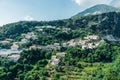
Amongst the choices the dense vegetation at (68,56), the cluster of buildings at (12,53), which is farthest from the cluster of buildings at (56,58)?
the cluster of buildings at (12,53)

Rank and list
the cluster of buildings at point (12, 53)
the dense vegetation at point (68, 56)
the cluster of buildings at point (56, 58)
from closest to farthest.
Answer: the dense vegetation at point (68, 56)
the cluster of buildings at point (56, 58)
the cluster of buildings at point (12, 53)

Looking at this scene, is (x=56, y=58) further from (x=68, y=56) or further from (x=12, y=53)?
(x=12, y=53)

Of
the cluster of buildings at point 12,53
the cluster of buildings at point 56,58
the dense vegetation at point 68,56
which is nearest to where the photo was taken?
the dense vegetation at point 68,56

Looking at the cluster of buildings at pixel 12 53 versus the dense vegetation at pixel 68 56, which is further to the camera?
the cluster of buildings at pixel 12 53

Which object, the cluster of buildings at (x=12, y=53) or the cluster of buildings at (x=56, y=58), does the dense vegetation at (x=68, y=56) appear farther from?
the cluster of buildings at (x=12, y=53)

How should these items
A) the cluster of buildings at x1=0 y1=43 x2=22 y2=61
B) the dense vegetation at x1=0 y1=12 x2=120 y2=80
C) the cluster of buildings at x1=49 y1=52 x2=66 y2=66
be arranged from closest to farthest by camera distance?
the dense vegetation at x1=0 y1=12 x2=120 y2=80, the cluster of buildings at x1=49 y1=52 x2=66 y2=66, the cluster of buildings at x1=0 y1=43 x2=22 y2=61

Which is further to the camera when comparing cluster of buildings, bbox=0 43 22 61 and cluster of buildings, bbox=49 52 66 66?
cluster of buildings, bbox=0 43 22 61

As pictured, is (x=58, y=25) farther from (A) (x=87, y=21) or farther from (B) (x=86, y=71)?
Answer: (B) (x=86, y=71)

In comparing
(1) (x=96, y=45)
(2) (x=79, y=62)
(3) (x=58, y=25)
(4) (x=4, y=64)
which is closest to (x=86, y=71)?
(2) (x=79, y=62)

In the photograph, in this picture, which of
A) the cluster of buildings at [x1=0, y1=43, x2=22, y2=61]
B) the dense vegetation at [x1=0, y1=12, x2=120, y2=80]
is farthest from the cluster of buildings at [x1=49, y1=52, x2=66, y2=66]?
the cluster of buildings at [x1=0, y1=43, x2=22, y2=61]

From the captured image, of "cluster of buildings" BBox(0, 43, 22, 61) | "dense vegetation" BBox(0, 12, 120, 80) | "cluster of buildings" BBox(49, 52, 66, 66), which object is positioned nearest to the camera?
"dense vegetation" BBox(0, 12, 120, 80)

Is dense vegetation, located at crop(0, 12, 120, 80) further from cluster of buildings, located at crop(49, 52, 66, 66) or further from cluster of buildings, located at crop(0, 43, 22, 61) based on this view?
cluster of buildings, located at crop(0, 43, 22, 61)
